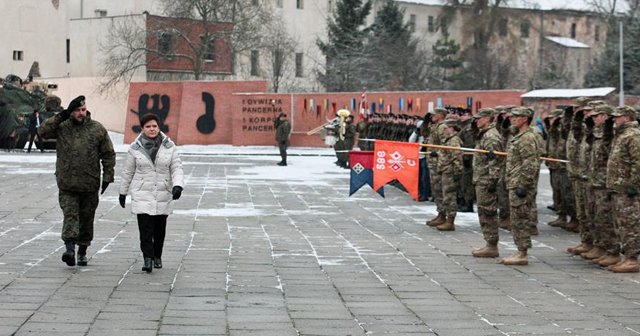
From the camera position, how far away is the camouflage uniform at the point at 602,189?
12.6 meters

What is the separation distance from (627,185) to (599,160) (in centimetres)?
65

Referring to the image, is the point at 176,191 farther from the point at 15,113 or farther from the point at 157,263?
the point at 15,113

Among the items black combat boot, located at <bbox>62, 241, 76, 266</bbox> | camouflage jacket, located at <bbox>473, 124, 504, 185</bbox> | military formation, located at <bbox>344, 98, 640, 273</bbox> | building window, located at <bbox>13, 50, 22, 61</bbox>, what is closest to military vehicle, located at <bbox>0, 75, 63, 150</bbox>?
military formation, located at <bbox>344, 98, 640, 273</bbox>

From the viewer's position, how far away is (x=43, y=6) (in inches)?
2933

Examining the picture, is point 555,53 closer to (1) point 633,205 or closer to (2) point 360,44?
(2) point 360,44

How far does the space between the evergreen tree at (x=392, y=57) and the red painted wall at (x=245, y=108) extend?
18.4 m

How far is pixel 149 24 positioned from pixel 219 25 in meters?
3.95

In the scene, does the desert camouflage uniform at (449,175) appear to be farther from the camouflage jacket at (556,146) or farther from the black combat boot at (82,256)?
the black combat boot at (82,256)

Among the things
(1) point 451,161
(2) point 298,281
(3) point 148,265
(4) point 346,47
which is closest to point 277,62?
(4) point 346,47

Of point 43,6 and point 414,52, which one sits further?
point 43,6

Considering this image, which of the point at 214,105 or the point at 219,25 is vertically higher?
the point at 219,25

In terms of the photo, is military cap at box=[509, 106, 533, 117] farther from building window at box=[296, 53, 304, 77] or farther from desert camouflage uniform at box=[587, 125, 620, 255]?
building window at box=[296, 53, 304, 77]

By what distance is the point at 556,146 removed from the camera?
17.5 meters

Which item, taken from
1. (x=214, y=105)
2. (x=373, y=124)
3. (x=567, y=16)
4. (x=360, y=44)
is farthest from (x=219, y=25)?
(x=567, y=16)
